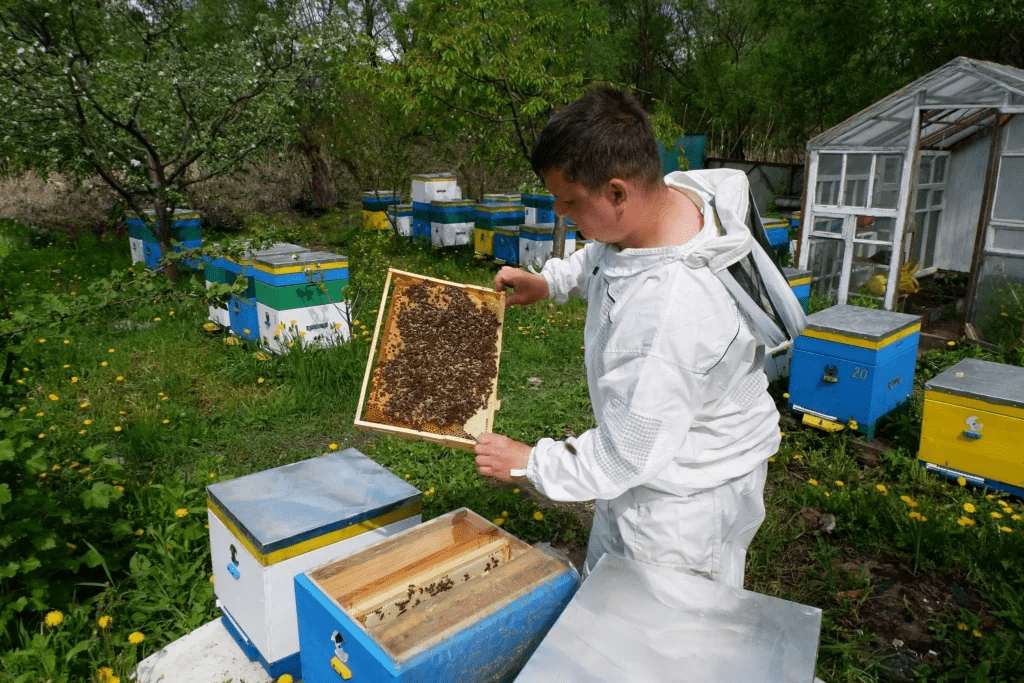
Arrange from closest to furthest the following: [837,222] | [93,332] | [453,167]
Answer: [93,332] → [837,222] → [453,167]

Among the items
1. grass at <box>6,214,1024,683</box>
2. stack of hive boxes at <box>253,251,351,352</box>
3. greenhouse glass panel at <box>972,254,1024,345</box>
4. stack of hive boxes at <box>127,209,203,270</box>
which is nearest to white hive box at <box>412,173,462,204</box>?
stack of hive boxes at <box>127,209,203,270</box>

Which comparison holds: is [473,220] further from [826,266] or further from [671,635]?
[671,635]

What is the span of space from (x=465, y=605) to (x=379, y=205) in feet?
39.0

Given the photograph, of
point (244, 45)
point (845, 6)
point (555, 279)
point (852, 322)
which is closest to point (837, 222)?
point (852, 322)

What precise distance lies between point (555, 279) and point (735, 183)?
0.78 m

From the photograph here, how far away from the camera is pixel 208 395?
5371mm

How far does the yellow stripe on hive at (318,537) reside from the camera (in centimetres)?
208

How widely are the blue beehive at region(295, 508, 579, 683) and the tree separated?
7.27m

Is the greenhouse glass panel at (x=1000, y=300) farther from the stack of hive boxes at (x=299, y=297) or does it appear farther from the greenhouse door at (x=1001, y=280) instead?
the stack of hive boxes at (x=299, y=297)

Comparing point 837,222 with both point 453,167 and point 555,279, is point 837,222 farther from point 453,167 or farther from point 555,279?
point 453,167

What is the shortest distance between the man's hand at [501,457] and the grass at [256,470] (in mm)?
1529

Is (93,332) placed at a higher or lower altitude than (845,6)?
lower

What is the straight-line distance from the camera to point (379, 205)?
12961mm

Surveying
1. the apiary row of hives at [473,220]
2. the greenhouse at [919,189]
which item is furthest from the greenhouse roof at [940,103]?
the apiary row of hives at [473,220]
